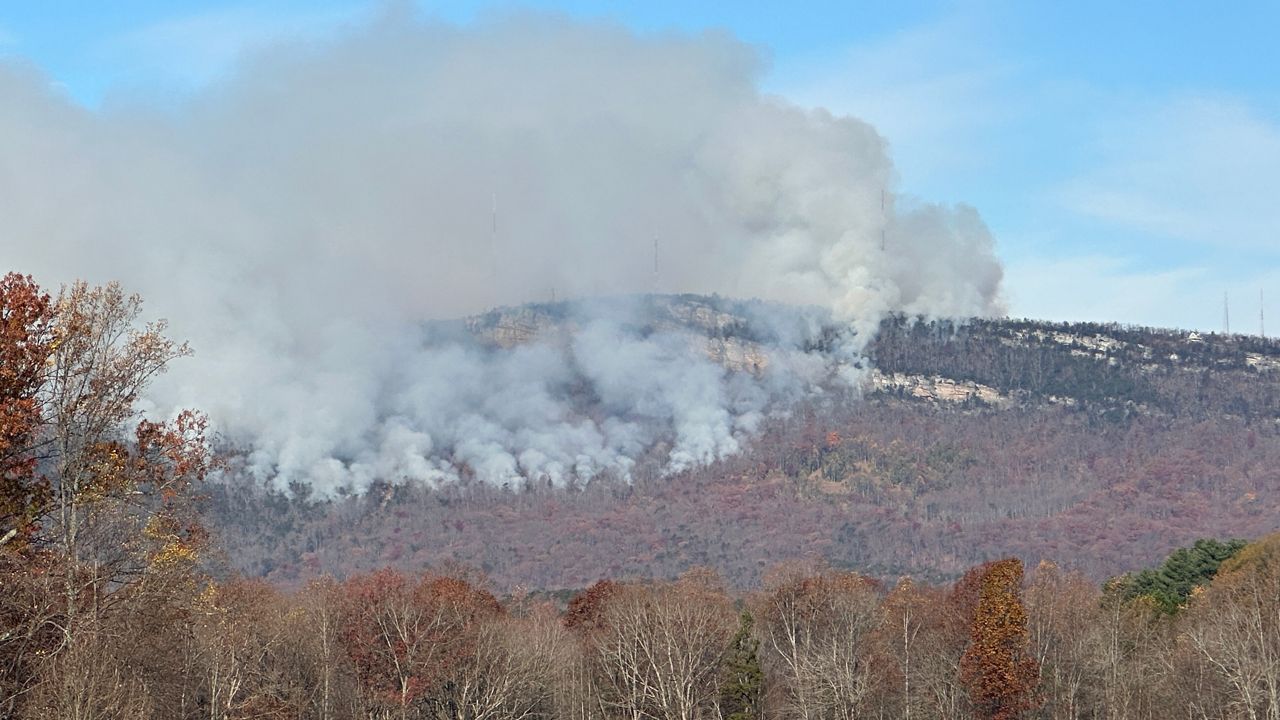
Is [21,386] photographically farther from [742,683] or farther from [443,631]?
[742,683]

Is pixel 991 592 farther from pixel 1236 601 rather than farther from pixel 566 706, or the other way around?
pixel 566 706

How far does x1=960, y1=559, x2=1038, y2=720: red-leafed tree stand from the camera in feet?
273

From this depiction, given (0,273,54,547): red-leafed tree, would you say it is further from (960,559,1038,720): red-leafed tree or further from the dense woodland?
(960,559,1038,720): red-leafed tree

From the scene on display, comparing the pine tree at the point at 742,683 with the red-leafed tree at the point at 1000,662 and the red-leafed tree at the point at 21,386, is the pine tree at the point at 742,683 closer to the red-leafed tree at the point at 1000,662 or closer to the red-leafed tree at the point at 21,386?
the red-leafed tree at the point at 1000,662

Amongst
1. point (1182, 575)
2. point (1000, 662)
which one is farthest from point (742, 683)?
point (1182, 575)

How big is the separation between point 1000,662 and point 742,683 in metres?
16.5

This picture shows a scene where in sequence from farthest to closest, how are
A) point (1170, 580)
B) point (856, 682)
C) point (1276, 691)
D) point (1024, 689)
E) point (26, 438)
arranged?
1. point (1170, 580)
2. point (856, 682)
3. point (1024, 689)
4. point (1276, 691)
5. point (26, 438)

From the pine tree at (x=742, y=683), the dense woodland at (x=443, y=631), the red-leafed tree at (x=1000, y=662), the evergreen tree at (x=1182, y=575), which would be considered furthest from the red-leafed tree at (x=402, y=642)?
the evergreen tree at (x=1182, y=575)

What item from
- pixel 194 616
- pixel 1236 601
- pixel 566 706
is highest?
pixel 194 616

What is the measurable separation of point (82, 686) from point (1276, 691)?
205ft

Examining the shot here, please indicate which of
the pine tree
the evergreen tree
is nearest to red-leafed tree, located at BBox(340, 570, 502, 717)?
the pine tree

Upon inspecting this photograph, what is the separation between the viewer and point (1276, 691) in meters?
74.4

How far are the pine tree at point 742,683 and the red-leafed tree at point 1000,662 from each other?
13466 millimetres

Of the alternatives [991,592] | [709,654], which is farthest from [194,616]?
[709,654]
